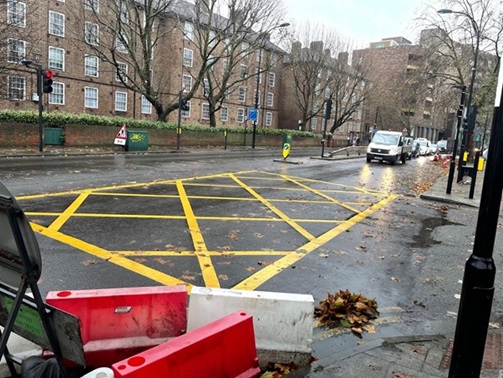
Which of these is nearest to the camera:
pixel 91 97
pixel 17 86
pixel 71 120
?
pixel 71 120

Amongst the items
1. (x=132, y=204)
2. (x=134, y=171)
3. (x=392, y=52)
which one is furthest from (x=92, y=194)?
(x=392, y=52)

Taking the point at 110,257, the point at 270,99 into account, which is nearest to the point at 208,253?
the point at 110,257

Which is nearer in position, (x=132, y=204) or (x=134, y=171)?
(x=132, y=204)

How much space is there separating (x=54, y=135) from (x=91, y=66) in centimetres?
1664

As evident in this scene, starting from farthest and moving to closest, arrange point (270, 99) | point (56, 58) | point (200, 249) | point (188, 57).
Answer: point (270, 99) < point (188, 57) < point (56, 58) < point (200, 249)

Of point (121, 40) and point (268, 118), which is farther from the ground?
point (121, 40)

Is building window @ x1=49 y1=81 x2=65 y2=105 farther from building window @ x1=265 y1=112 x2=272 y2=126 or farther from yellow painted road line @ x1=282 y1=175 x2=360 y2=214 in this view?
building window @ x1=265 y1=112 x2=272 y2=126

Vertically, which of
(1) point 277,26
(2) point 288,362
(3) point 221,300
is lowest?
(2) point 288,362

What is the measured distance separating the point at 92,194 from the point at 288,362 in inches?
306

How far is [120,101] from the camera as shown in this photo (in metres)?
41.6

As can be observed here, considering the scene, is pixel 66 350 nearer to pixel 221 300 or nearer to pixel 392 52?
pixel 221 300

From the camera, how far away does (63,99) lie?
3681 centimetres

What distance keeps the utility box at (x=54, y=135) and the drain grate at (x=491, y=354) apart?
24935mm

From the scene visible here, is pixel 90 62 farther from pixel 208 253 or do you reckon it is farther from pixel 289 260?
pixel 289 260
